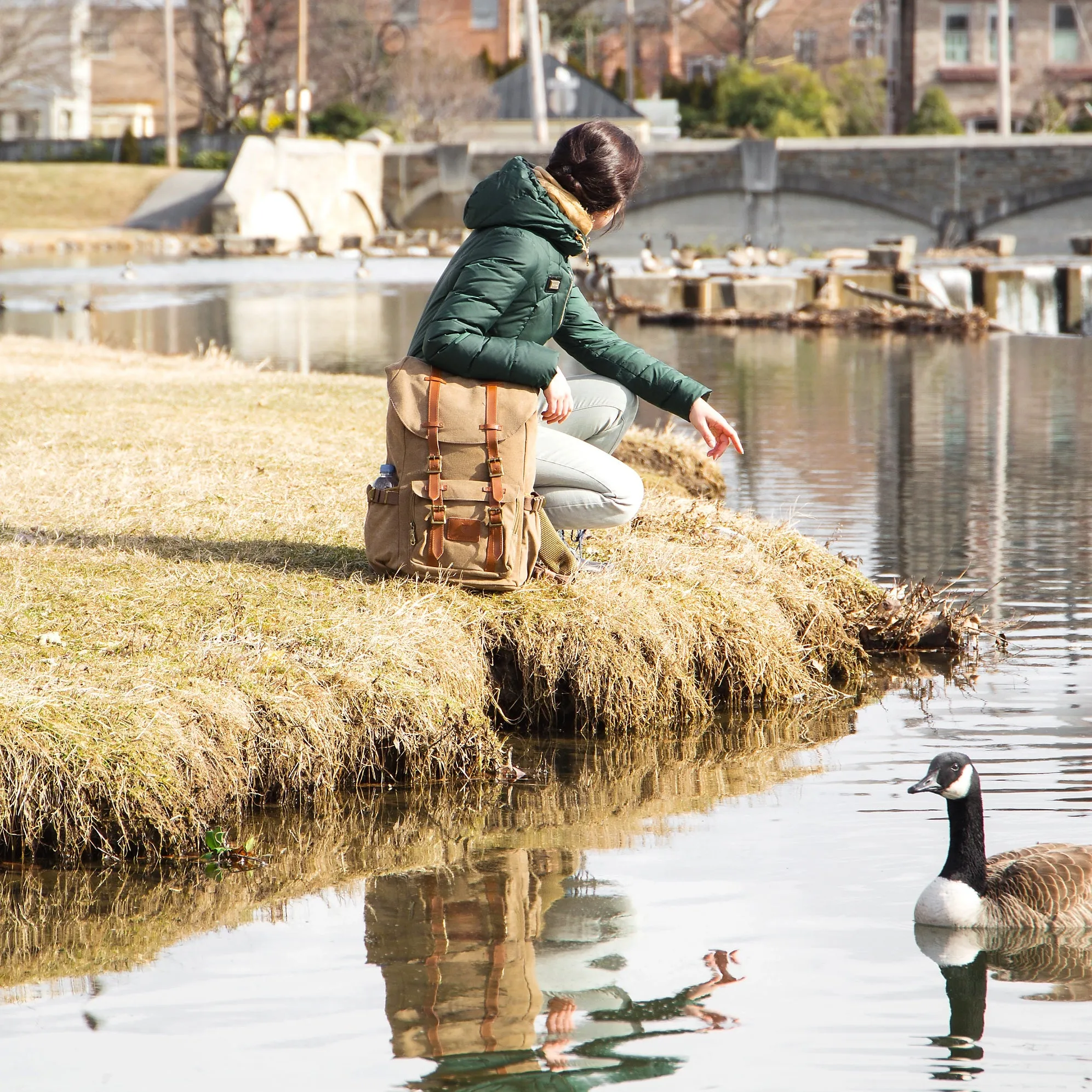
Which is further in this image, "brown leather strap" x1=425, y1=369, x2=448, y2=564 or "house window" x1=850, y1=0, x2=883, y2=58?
"house window" x1=850, y1=0, x2=883, y2=58

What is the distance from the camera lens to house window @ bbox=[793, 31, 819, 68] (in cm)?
8331

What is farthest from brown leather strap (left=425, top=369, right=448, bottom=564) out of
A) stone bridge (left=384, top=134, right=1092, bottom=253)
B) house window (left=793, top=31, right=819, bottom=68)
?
house window (left=793, top=31, right=819, bottom=68)

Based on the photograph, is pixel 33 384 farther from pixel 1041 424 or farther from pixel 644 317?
pixel 644 317

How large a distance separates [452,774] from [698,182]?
48014 mm

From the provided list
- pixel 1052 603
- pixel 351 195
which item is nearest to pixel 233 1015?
pixel 1052 603

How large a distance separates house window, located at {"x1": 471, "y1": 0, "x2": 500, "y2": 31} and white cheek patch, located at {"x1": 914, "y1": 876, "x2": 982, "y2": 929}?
3036 inches

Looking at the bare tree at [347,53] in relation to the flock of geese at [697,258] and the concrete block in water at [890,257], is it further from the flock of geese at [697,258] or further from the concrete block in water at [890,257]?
the concrete block in water at [890,257]

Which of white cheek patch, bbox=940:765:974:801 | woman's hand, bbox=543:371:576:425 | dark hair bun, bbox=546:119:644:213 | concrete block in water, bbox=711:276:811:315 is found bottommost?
white cheek patch, bbox=940:765:974:801

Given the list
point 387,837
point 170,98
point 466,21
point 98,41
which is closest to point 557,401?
point 387,837

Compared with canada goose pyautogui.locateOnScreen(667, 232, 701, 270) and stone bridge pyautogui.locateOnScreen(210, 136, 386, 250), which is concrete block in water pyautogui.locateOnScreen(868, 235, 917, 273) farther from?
stone bridge pyautogui.locateOnScreen(210, 136, 386, 250)

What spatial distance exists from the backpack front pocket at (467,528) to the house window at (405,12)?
2955 inches

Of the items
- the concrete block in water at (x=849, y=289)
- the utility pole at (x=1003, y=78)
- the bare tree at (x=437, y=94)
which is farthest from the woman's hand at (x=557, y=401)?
the bare tree at (x=437, y=94)

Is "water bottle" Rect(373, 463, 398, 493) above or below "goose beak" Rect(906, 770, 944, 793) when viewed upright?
above

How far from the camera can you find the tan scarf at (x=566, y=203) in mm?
5082
